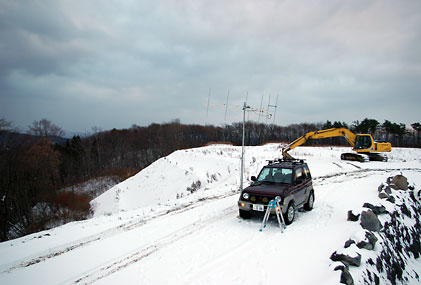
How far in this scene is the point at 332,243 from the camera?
6.17 meters

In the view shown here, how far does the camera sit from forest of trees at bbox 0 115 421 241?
78.5ft

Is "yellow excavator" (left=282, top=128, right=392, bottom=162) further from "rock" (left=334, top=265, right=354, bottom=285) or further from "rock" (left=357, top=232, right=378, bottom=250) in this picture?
"rock" (left=334, top=265, right=354, bottom=285)

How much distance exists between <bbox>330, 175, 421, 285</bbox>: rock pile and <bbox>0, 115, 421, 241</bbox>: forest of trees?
66.9 ft

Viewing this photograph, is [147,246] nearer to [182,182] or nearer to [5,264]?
[5,264]

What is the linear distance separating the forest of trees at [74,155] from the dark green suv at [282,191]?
17.4 meters

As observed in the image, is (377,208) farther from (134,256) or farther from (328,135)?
(328,135)

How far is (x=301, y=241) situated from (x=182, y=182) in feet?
51.7

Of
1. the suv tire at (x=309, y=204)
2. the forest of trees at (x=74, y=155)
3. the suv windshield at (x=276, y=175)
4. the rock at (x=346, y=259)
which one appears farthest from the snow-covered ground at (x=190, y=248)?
the forest of trees at (x=74, y=155)

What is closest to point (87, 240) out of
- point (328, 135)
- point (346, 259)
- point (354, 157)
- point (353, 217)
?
point (346, 259)

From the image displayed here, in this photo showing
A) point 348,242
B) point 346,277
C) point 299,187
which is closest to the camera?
point 346,277

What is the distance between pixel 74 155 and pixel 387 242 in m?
74.6

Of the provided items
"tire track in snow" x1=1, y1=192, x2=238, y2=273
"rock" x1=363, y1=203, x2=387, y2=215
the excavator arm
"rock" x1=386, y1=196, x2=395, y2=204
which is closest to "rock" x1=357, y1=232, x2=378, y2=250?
"rock" x1=363, y1=203, x2=387, y2=215

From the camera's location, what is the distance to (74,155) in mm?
65375

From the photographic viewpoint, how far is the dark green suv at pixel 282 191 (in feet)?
24.0
